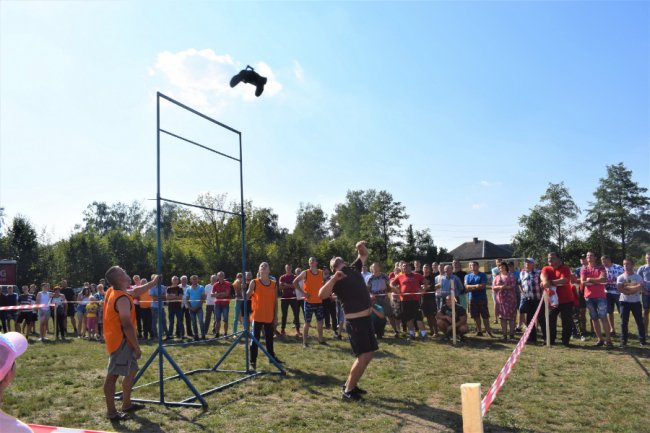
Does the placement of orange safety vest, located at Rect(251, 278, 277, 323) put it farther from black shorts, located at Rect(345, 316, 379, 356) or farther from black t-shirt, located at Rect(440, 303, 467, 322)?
black t-shirt, located at Rect(440, 303, 467, 322)

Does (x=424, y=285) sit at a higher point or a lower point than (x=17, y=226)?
lower

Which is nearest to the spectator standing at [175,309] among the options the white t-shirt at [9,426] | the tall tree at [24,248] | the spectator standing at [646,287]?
the spectator standing at [646,287]

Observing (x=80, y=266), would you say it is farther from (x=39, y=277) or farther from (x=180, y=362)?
(x=180, y=362)

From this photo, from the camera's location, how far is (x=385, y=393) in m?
7.06

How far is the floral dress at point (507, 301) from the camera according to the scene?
11.6 m

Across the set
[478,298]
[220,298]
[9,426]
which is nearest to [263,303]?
[220,298]

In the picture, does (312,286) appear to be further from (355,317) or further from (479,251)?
(479,251)

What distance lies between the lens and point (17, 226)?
119 feet

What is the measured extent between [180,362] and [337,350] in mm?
3267

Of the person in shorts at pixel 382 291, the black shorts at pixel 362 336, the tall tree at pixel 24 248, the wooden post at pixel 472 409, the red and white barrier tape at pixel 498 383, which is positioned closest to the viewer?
the wooden post at pixel 472 409

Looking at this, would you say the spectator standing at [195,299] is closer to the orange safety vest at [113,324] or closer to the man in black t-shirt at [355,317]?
the orange safety vest at [113,324]

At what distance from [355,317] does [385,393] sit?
1.23 m

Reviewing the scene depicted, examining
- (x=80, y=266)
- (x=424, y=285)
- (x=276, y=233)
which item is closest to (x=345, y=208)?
(x=276, y=233)

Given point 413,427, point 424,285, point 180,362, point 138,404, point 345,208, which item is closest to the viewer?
point 413,427
